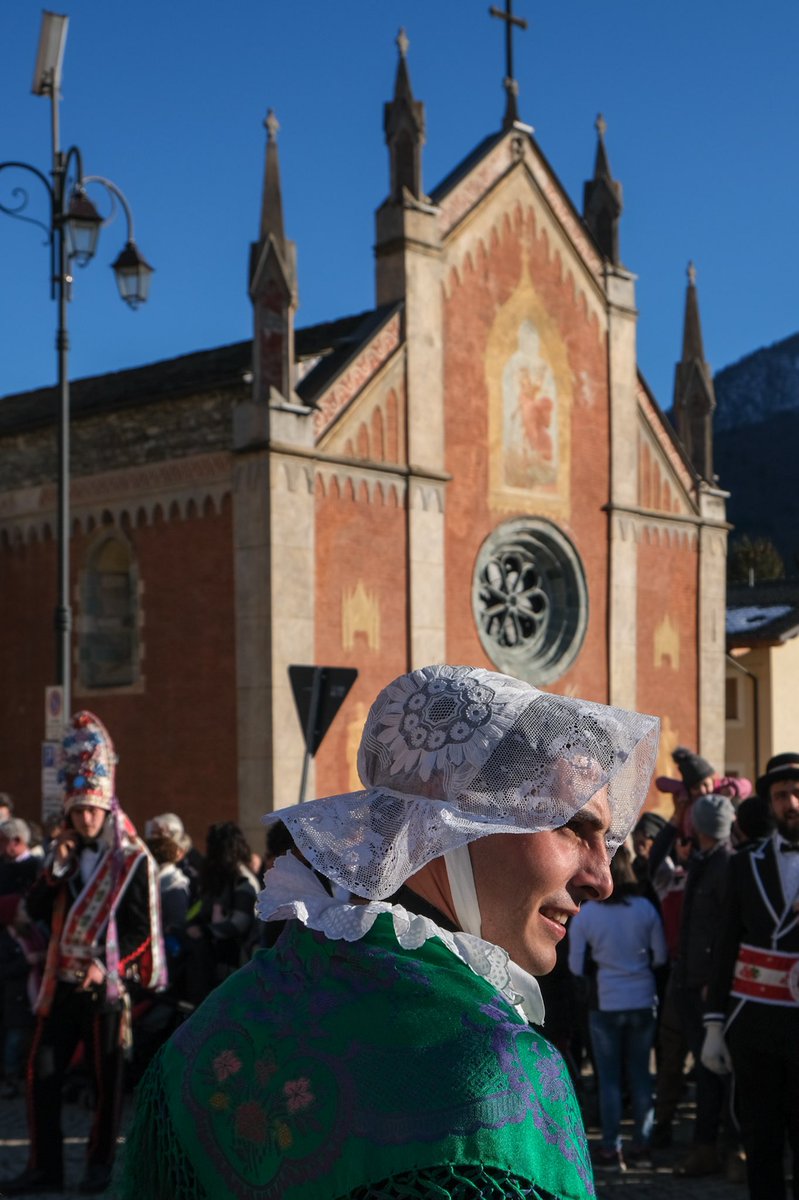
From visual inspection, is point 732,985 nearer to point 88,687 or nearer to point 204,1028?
point 204,1028

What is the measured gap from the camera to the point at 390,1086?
1833 mm

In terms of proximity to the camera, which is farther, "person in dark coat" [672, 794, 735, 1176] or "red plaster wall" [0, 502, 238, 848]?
"red plaster wall" [0, 502, 238, 848]

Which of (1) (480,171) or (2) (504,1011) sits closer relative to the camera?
(2) (504,1011)

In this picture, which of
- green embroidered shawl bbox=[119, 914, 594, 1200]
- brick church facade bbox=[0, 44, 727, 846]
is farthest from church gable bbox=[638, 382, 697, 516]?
green embroidered shawl bbox=[119, 914, 594, 1200]

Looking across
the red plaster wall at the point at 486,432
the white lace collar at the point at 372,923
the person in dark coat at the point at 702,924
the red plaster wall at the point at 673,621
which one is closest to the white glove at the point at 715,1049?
the person in dark coat at the point at 702,924

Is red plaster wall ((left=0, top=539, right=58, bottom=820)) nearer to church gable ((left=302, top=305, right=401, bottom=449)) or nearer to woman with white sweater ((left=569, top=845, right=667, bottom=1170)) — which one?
church gable ((left=302, top=305, right=401, bottom=449))

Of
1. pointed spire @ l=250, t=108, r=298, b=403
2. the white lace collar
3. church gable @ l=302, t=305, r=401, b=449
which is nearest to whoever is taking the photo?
the white lace collar

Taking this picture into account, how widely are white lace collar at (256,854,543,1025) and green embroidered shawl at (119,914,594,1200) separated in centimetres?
2

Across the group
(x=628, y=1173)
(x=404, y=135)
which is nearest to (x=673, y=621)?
(x=404, y=135)

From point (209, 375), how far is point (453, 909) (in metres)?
19.0

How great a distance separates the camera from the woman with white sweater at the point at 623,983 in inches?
327

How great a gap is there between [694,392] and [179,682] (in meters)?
10.5

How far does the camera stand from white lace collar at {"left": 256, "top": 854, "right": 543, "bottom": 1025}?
6.63ft

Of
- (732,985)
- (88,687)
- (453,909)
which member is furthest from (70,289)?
(453,909)
